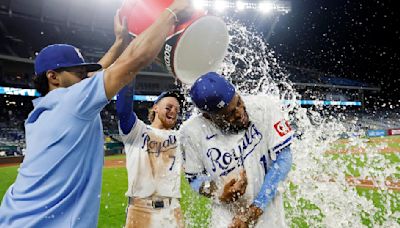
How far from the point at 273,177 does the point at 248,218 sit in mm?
277

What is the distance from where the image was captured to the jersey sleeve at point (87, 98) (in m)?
1.90

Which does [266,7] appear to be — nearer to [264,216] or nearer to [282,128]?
[282,128]

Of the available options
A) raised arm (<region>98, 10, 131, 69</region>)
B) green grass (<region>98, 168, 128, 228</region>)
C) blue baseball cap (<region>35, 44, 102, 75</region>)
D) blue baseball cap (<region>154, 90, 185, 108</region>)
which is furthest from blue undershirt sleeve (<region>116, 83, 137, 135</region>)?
green grass (<region>98, 168, 128, 228</region>)

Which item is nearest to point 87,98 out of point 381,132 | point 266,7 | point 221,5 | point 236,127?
point 236,127

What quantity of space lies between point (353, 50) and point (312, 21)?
5636 mm

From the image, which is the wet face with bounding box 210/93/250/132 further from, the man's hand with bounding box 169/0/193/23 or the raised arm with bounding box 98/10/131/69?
the raised arm with bounding box 98/10/131/69

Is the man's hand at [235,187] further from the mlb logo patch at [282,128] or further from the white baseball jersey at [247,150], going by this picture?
the mlb logo patch at [282,128]

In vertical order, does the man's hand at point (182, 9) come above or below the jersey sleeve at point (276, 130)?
above

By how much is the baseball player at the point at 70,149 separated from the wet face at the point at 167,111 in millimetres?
1744

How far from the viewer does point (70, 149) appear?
6.47ft

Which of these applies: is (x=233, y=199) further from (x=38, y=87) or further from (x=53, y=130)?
(x=38, y=87)

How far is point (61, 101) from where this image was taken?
6.44 feet

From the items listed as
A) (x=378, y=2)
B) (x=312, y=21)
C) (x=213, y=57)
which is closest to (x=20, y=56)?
(x=312, y=21)

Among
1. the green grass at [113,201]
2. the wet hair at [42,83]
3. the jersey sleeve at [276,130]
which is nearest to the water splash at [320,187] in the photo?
the jersey sleeve at [276,130]
